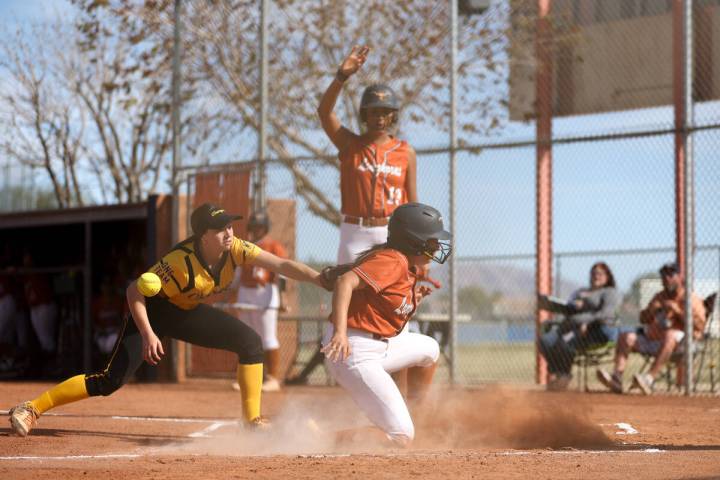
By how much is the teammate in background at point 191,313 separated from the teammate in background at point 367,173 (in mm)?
1186

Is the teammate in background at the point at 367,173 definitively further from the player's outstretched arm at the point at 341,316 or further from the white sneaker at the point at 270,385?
the white sneaker at the point at 270,385

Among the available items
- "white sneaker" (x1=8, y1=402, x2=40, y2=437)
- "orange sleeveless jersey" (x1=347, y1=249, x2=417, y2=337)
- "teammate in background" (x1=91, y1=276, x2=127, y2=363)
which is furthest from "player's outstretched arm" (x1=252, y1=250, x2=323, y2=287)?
"teammate in background" (x1=91, y1=276, x2=127, y2=363)

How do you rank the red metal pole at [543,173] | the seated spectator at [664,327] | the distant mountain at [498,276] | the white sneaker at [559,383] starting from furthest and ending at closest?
the distant mountain at [498,276] < the red metal pole at [543,173] < the white sneaker at [559,383] < the seated spectator at [664,327]

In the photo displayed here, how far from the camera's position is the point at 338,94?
8.14m

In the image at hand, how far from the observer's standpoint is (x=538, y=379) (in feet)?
41.8

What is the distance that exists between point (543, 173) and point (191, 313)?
284 inches

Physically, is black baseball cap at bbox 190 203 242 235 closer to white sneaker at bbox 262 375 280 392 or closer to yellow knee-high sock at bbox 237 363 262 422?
yellow knee-high sock at bbox 237 363 262 422

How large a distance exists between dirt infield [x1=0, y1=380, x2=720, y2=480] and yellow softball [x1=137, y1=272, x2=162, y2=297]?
38.5 inches

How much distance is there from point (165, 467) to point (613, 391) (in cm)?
728

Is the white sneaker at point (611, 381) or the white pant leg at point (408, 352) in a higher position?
the white pant leg at point (408, 352)

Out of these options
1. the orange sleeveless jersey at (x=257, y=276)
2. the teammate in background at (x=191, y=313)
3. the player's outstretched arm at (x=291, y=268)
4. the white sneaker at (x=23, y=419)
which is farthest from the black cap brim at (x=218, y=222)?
the orange sleeveless jersey at (x=257, y=276)

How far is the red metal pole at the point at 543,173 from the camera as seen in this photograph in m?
12.8

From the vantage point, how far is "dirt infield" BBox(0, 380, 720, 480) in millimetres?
5328

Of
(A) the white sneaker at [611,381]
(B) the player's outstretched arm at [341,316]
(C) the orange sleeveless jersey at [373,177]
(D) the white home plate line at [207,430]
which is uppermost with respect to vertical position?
(C) the orange sleeveless jersey at [373,177]
